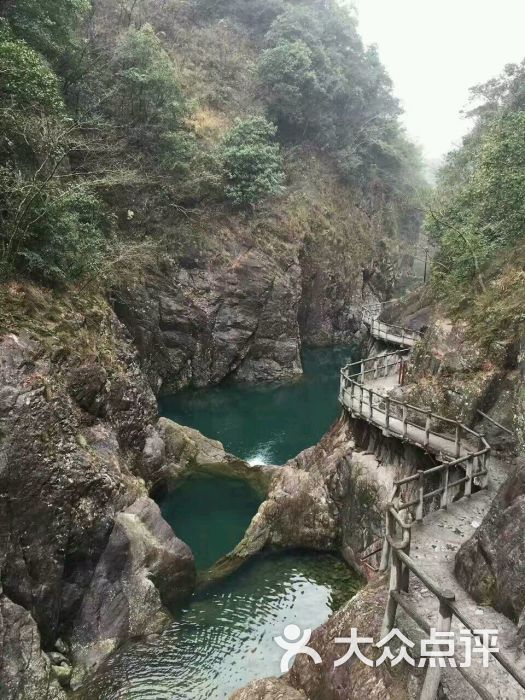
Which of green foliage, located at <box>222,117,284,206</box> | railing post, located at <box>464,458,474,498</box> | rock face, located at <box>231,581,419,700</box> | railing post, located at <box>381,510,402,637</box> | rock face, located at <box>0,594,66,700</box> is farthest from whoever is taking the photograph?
green foliage, located at <box>222,117,284,206</box>

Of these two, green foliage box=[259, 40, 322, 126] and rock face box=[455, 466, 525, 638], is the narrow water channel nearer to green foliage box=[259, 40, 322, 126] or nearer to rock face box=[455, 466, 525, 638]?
rock face box=[455, 466, 525, 638]

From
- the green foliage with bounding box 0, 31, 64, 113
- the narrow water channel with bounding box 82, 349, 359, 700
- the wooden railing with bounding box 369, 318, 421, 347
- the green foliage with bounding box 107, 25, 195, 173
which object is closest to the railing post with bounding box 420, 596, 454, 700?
the narrow water channel with bounding box 82, 349, 359, 700

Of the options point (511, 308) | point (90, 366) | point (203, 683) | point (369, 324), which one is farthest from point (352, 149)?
point (203, 683)

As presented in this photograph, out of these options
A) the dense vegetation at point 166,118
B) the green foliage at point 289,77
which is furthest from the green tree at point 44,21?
the green foliage at point 289,77

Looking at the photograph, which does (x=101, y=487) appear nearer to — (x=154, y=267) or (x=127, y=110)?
(x=154, y=267)

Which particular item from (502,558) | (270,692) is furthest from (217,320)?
(502,558)

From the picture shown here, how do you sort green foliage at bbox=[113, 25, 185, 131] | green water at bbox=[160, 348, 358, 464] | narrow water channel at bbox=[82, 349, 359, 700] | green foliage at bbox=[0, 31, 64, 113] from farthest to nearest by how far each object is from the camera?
green water at bbox=[160, 348, 358, 464]
green foliage at bbox=[113, 25, 185, 131]
green foliage at bbox=[0, 31, 64, 113]
narrow water channel at bbox=[82, 349, 359, 700]
